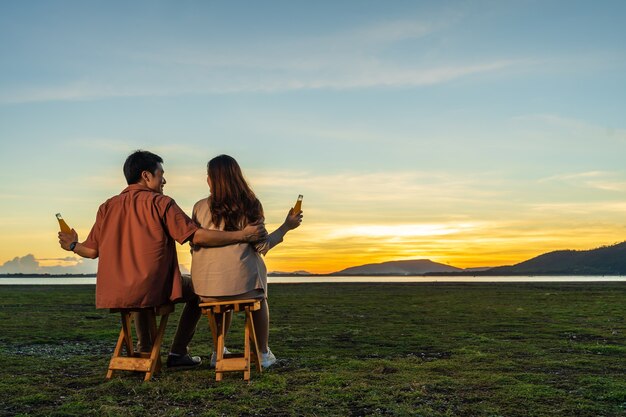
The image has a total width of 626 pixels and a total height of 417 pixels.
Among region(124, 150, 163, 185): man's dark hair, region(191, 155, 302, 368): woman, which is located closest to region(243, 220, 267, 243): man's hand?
region(191, 155, 302, 368): woman

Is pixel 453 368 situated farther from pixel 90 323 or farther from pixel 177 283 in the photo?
pixel 90 323

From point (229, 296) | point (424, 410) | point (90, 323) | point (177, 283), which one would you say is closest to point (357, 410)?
point (424, 410)

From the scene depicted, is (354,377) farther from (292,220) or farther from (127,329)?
(127,329)

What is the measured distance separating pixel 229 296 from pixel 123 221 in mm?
1549

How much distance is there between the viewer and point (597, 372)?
26.1 feet

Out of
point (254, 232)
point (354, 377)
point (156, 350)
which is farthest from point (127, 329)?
point (354, 377)

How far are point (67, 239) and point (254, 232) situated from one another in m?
2.41

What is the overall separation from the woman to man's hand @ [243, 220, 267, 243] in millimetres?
103

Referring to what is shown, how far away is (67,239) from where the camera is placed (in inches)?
304

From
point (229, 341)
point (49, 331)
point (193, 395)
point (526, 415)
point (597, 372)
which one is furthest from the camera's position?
point (49, 331)

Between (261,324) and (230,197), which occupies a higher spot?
(230,197)

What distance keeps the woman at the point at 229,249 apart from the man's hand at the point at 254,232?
4.0 inches

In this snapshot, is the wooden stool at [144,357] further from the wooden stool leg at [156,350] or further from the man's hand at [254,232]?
the man's hand at [254,232]

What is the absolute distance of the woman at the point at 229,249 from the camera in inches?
290
